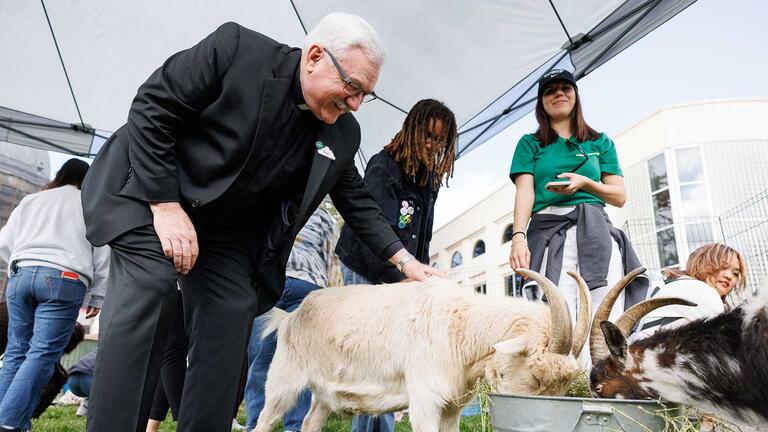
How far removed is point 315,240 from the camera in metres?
4.98

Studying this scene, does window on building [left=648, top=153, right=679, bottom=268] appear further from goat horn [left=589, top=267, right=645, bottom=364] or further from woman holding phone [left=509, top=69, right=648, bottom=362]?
goat horn [left=589, top=267, right=645, bottom=364]

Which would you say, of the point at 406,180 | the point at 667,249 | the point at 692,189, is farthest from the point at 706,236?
the point at 406,180

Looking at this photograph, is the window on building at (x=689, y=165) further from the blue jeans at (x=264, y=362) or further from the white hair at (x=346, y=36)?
the white hair at (x=346, y=36)

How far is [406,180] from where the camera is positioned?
4168mm

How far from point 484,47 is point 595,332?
438cm

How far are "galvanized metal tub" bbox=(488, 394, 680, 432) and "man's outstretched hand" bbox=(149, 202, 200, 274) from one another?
1.42 m

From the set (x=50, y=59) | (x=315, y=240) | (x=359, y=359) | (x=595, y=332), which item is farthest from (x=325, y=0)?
(x=595, y=332)

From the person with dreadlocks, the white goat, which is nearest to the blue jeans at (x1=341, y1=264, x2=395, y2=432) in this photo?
the person with dreadlocks

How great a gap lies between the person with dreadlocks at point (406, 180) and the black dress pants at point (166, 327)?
4.85 feet

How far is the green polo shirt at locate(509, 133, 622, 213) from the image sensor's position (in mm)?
3699

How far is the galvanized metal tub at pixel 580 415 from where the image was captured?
1989 millimetres

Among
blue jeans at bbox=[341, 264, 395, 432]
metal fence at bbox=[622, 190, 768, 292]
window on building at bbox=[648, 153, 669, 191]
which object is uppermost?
window on building at bbox=[648, 153, 669, 191]

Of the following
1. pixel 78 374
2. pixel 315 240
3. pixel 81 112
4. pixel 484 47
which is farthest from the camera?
pixel 81 112

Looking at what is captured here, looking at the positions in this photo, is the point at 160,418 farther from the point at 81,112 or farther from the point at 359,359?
the point at 81,112
